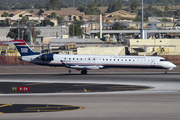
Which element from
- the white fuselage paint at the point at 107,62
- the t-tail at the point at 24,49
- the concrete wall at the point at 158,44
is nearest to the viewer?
the white fuselage paint at the point at 107,62

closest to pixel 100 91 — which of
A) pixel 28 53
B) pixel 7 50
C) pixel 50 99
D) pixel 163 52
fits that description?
pixel 50 99

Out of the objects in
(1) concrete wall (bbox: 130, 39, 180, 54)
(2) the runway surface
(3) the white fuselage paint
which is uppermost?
(1) concrete wall (bbox: 130, 39, 180, 54)

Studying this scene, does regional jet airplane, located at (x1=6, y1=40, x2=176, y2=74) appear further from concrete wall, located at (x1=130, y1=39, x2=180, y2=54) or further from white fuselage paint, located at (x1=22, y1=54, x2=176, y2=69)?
concrete wall, located at (x1=130, y1=39, x2=180, y2=54)

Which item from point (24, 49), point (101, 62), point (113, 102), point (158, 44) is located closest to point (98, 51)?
point (158, 44)

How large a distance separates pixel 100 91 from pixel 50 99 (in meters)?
6.17

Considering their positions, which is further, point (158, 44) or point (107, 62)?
point (158, 44)

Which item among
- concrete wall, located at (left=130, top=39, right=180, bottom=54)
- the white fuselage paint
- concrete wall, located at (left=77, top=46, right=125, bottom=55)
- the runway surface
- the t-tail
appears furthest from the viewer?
concrete wall, located at (left=130, top=39, right=180, bottom=54)

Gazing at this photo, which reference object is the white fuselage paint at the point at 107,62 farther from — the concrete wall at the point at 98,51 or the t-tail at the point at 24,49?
the concrete wall at the point at 98,51

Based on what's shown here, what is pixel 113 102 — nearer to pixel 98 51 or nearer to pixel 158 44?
pixel 98 51

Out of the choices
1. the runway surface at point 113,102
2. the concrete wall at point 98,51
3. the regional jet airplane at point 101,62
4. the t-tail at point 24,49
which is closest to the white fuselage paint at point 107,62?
the regional jet airplane at point 101,62

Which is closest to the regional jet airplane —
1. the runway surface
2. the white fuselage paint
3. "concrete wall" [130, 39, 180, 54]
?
the white fuselage paint

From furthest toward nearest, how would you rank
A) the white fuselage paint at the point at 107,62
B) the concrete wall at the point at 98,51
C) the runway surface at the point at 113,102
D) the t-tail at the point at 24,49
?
the concrete wall at the point at 98,51
the t-tail at the point at 24,49
the white fuselage paint at the point at 107,62
the runway surface at the point at 113,102

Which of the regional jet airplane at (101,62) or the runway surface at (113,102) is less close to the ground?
the regional jet airplane at (101,62)

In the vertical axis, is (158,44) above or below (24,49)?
below
